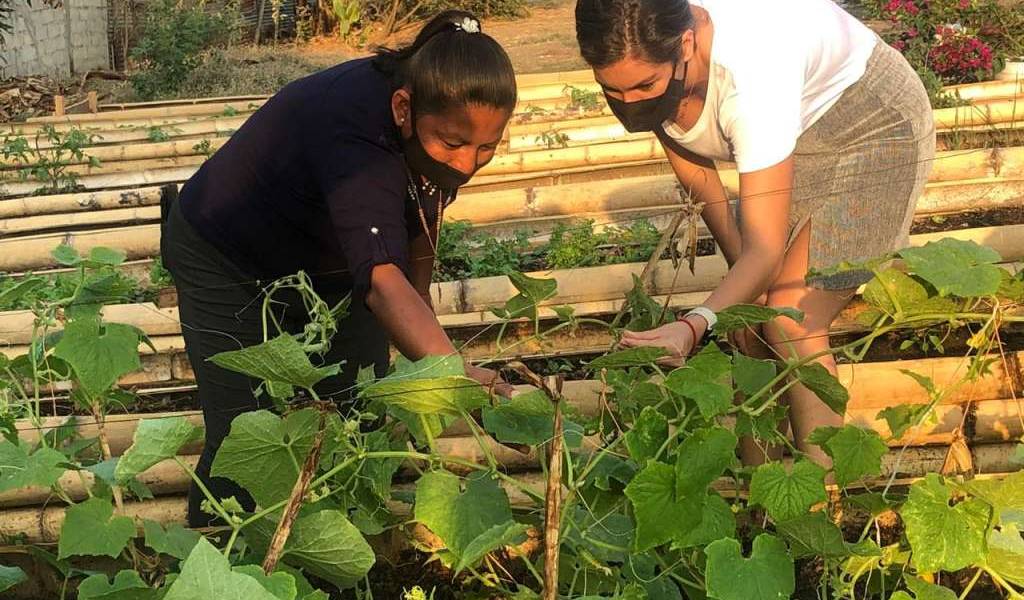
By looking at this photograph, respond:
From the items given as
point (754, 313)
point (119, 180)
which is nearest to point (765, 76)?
point (754, 313)

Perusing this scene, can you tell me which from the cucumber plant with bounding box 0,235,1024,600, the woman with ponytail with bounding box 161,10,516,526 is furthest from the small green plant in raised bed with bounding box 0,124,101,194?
the cucumber plant with bounding box 0,235,1024,600

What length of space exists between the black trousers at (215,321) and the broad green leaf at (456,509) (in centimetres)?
78

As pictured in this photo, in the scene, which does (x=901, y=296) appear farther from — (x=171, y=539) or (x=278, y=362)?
(x=171, y=539)

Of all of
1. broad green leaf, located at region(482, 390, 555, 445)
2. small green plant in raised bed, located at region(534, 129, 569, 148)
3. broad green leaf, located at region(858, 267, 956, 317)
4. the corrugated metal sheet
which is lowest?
the corrugated metal sheet

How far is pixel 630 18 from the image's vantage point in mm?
1975

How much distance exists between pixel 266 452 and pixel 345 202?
1.66 ft

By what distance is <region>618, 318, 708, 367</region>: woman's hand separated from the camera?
175 cm

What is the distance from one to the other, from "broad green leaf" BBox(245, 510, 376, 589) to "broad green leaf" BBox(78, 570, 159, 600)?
17 cm

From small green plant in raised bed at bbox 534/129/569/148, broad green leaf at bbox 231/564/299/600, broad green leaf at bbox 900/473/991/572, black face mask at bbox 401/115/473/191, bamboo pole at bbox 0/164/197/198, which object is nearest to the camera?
broad green leaf at bbox 231/564/299/600

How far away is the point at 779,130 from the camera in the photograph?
2.01m

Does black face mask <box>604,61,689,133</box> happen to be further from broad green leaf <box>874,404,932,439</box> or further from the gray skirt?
broad green leaf <box>874,404,932,439</box>

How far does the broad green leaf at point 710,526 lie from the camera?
57.7 inches

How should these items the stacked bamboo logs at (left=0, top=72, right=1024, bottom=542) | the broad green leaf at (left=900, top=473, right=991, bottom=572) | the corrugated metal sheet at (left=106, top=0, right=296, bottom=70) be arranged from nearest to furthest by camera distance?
the broad green leaf at (left=900, top=473, right=991, bottom=572)
the stacked bamboo logs at (left=0, top=72, right=1024, bottom=542)
the corrugated metal sheet at (left=106, top=0, right=296, bottom=70)

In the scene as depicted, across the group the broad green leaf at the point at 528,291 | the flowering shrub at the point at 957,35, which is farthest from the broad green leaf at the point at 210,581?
the flowering shrub at the point at 957,35
